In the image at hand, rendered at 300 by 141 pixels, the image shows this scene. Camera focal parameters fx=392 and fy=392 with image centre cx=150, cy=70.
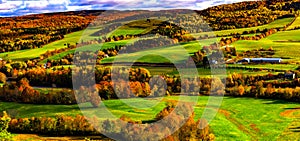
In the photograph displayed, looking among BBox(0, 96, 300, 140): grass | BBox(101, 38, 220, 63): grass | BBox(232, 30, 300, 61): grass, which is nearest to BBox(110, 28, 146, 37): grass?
BBox(101, 38, 220, 63): grass

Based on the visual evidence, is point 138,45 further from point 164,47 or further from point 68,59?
point 68,59

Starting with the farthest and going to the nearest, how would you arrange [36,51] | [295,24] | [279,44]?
1. [295,24]
2. [36,51]
3. [279,44]

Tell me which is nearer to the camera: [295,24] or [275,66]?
[275,66]

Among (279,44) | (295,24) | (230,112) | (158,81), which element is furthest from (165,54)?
(295,24)

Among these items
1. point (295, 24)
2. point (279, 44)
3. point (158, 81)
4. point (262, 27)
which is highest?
point (295, 24)

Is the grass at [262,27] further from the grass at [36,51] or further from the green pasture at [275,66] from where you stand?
the grass at [36,51]

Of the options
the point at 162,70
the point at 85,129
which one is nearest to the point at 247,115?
the point at 85,129

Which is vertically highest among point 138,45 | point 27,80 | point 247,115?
point 138,45

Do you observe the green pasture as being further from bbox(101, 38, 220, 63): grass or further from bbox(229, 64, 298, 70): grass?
bbox(101, 38, 220, 63): grass

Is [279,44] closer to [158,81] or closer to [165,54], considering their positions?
[165,54]
